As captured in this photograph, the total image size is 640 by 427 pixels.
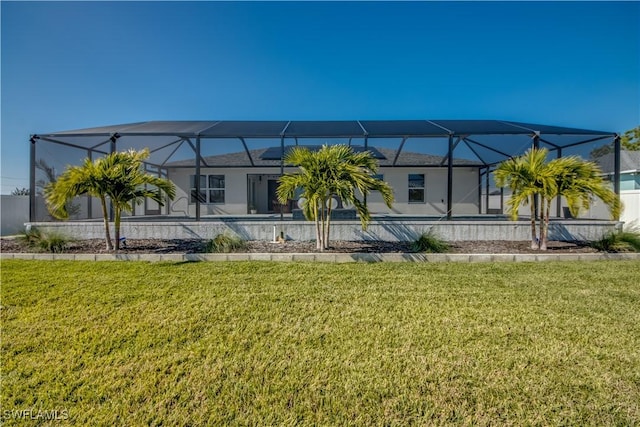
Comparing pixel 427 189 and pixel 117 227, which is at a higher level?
pixel 427 189

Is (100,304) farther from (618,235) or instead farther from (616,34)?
(616,34)

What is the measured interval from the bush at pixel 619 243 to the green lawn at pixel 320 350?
2.83m

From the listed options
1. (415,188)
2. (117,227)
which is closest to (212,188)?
(117,227)

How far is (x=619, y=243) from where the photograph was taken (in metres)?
6.56

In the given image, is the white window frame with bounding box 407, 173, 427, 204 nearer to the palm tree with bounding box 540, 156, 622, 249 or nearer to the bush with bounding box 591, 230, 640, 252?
the bush with bounding box 591, 230, 640, 252

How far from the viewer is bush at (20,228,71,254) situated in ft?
20.5

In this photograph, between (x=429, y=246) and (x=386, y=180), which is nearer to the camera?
(x=429, y=246)

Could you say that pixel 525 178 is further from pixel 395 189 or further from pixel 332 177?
pixel 395 189

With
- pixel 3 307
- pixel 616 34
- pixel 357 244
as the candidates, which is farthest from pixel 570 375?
pixel 616 34

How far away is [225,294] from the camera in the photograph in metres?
3.94

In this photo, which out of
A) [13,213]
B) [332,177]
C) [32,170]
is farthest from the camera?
[13,213]

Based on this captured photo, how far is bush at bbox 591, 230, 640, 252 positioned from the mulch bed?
0.23 metres

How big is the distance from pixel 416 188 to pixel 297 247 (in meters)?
10.1

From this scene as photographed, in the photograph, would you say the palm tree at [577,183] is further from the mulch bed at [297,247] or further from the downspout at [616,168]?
the downspout at [616,168]
